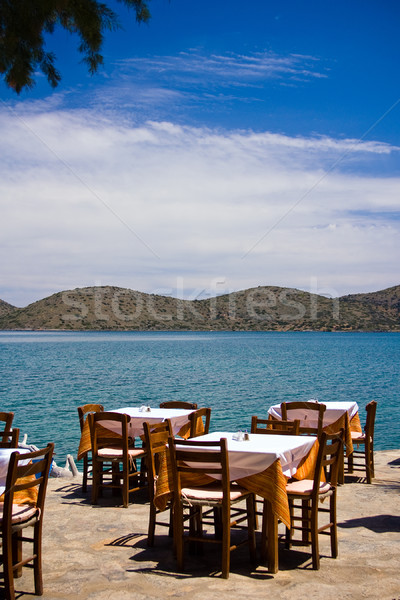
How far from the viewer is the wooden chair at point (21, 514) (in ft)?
14.6

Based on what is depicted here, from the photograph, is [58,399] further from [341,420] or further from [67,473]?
[341,420]

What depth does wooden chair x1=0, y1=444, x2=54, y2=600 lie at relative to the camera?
444 cm

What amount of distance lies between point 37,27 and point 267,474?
4.98 metres

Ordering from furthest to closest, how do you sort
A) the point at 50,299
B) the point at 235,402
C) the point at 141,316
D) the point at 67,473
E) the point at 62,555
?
1. the point at 141,316
2. the point at 50,299
3. the point at 235,402
4. the point at 67,473
5. the point at 62,555

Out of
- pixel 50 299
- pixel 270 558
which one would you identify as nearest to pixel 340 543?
pixel 270 558

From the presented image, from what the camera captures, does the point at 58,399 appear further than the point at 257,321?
No

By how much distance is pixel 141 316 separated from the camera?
13350 cm

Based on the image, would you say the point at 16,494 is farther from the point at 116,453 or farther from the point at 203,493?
the point at 116,453

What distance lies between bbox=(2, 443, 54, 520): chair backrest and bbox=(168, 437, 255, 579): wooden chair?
1.08 m

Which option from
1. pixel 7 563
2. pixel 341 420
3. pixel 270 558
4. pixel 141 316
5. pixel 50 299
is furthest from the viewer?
pixel 141 316

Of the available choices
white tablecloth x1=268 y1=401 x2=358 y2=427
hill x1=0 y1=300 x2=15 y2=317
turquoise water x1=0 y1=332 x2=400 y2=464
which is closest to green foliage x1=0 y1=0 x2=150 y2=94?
white tablecloth x1=268 y1=401 x2=358 y2=427

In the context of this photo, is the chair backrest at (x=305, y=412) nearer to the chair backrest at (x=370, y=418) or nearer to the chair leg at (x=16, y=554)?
the chair backrest at (x=370, y=418)

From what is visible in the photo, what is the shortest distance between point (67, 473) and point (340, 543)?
5173 millimetres

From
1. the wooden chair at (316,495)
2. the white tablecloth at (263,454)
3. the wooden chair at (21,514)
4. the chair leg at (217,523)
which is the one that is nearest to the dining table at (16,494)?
the wooden chair at (21,514)
